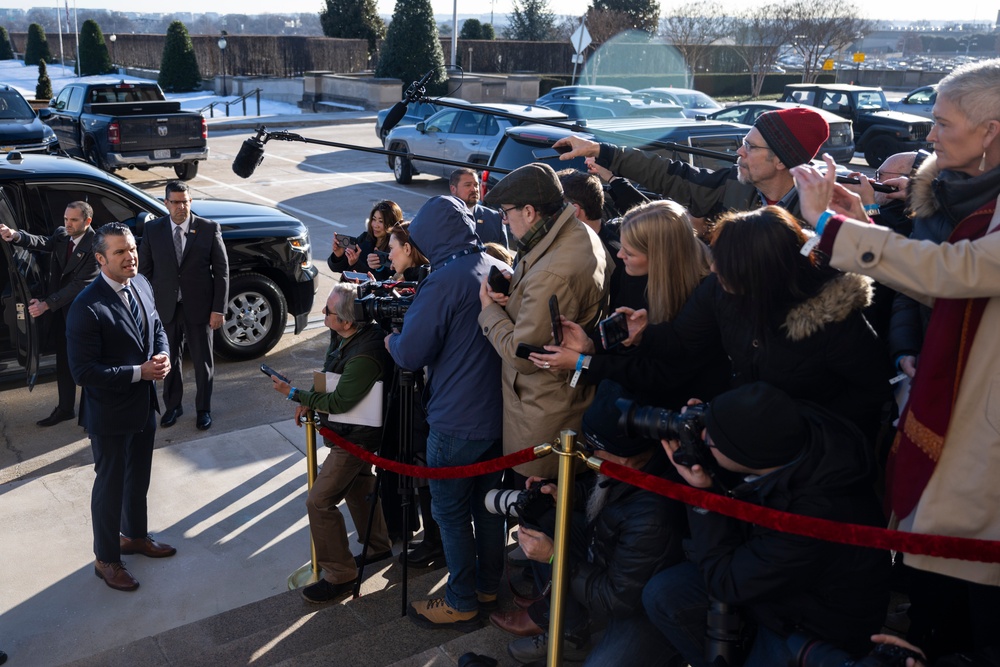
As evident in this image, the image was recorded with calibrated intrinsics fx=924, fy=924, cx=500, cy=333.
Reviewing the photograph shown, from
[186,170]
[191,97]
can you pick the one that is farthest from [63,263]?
[191,97]

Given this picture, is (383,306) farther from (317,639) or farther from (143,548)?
(143,548)

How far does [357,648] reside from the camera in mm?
3979

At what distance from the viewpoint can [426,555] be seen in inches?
197

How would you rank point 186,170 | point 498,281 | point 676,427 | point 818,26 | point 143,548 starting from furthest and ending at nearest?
point 818,26
point 186,170
point 143,548
point 498,281
point 676,427

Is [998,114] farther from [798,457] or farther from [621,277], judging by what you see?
[621,277]

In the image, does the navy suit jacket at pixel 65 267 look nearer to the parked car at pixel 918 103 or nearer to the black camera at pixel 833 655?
the black camera at pixel 833 655

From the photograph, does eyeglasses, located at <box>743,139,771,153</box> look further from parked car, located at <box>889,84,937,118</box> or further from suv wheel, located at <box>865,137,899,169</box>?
parked car, located at <box>889,84,937,118</box>

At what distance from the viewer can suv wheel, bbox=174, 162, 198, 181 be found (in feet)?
59.8

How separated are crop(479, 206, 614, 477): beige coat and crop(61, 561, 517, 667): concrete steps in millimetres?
873

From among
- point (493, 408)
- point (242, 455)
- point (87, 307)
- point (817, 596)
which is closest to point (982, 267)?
point (817, 596)

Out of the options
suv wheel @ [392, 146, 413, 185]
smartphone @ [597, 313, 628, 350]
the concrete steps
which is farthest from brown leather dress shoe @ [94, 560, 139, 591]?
suv wheel @ [392, 146, 413, 185]

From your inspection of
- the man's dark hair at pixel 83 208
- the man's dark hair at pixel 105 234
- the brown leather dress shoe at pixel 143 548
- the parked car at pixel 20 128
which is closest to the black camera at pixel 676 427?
the man's dark hair at pixel 105 234

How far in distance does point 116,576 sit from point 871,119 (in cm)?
2100

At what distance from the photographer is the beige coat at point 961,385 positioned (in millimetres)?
2500
